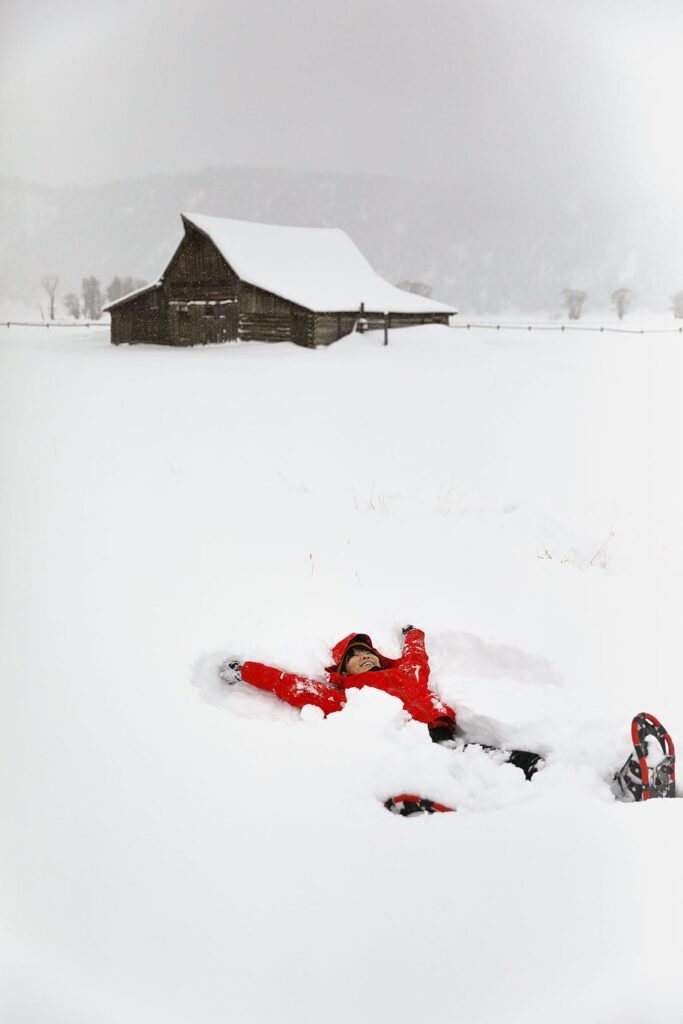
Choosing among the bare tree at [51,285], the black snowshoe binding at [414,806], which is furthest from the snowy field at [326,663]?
the bare tree at [51,285]

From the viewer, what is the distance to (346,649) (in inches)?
64.5

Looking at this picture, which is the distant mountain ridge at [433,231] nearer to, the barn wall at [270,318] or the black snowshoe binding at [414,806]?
the barn wall at [270,318]

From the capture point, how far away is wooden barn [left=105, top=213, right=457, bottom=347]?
7.48ft

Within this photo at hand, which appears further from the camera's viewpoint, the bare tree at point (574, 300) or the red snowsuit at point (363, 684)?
the bare tree at point (574, 300)

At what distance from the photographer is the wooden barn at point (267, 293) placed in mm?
2279

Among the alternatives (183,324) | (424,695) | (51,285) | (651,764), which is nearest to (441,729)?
(424,695)

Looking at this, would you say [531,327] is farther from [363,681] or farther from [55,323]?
[55,323]

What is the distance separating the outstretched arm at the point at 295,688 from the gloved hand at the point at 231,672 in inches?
0.8

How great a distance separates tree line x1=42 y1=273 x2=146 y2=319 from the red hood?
1344 mm

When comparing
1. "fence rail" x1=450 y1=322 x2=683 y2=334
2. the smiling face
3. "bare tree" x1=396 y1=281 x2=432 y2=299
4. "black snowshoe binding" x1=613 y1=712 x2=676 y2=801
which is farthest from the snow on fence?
"black snowshoe binding" x1=613 y1=712 x2=676 y2=801

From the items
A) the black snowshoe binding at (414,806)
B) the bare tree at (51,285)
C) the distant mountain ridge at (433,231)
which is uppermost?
the distant mountain ridge at (433,231)

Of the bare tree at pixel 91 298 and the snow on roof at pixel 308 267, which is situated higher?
the snow on roof at pixel 308 267

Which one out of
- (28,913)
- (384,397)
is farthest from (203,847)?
(384,397)

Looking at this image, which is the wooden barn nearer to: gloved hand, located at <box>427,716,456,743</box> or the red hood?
the red hood
